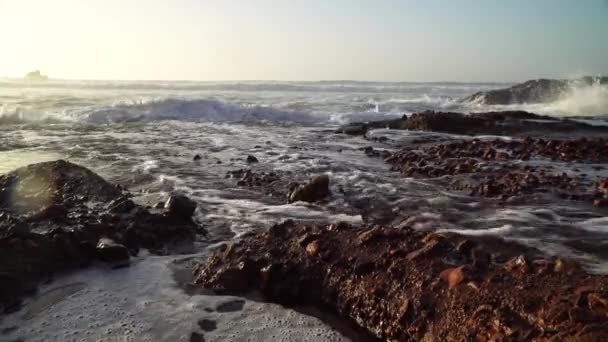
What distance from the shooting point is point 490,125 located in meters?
13.0

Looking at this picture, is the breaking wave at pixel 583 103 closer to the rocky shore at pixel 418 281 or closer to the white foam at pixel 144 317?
the rocky shore at pixel 418 281

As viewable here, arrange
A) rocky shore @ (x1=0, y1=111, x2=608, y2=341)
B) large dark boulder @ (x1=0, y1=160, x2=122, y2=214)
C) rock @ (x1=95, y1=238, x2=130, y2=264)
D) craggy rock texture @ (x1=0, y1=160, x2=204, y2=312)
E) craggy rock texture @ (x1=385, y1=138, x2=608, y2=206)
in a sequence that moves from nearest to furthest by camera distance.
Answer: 1. rocky shore @ (x1=0, y1=111, x2=608, y2=341)
2. craggy rock texture @ (x1=0, y1=160, x2=204, y2=312)
3. rock @ (x1=95, y1=238, x2=130, y2=264)
4. large dark boulder @ (x1=0, y1=160, x2=122, y2=214)
5. craggy rock texture @ (x1=385, y1=138, x2=608, y2=206)

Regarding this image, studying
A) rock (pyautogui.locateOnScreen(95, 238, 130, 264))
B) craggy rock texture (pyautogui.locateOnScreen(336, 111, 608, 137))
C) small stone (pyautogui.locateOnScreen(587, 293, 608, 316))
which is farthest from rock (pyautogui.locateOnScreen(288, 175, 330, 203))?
craggy rock texture (pyautogui.locateOnScreen(336, 111, 608, 137))

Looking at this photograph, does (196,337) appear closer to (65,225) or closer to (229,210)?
(65,225)

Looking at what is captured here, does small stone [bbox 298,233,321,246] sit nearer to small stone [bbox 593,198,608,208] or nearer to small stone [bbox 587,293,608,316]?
small stone [bbox 587,293,608,316]

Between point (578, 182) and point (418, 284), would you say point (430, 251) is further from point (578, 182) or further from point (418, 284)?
point (578, 182)

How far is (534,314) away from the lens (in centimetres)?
213

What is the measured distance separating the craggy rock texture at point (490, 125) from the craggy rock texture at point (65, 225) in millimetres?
9348

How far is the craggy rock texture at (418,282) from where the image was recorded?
2114 mm

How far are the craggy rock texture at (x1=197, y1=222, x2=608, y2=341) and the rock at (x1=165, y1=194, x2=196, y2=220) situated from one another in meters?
1.04

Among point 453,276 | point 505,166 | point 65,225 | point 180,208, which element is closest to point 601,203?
point 505,166

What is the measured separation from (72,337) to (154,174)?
4800mm

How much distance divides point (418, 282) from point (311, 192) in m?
2.87

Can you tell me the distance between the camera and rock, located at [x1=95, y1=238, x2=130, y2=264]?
347 cm
